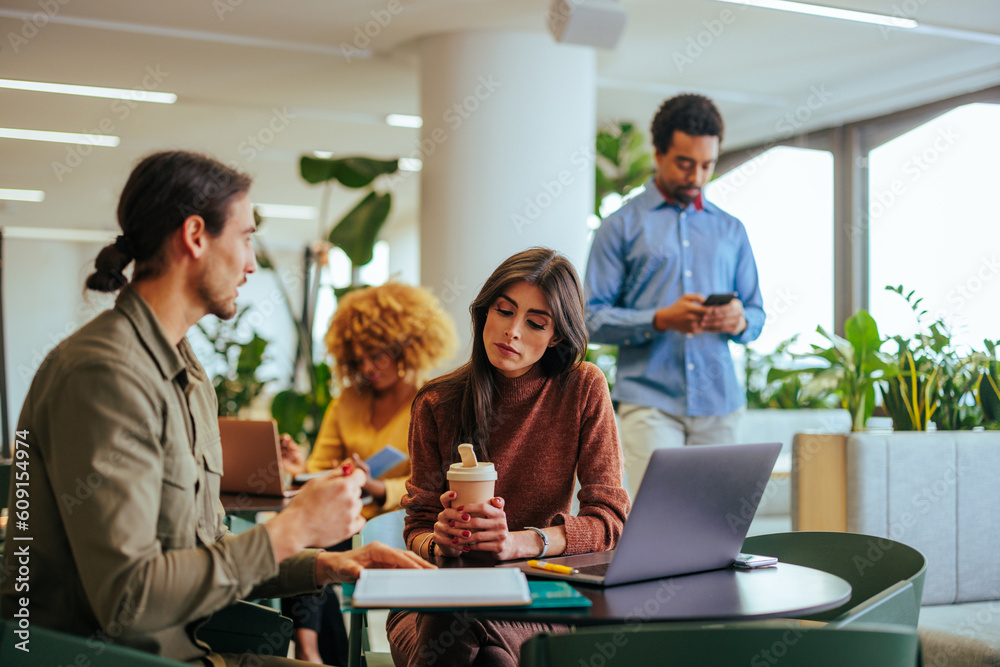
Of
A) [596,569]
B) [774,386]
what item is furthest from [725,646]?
[774,386]

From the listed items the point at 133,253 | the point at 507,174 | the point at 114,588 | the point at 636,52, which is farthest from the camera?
the point at 636,52

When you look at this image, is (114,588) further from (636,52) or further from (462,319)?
(636,52)

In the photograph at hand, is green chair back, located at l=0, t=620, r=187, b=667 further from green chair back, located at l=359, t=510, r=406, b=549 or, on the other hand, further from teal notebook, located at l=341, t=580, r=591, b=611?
green chair back, located at l=359, t=510, r=406, b=549

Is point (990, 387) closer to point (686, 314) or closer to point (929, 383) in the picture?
point (929, 383)

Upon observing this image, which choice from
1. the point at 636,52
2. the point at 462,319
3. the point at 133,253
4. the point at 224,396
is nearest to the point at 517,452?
the point at 133,253

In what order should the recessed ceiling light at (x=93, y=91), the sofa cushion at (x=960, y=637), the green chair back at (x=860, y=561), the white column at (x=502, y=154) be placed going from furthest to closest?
the recessed ceiling light at (x=93, y=91) → the white column at (x=502, y=154) → the sofa cushion at (x=960, y=637) → the green chair back at (x=860, y=561)

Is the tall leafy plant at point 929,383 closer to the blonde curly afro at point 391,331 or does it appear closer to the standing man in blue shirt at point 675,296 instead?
the standing man in blue shirt at point 675,296

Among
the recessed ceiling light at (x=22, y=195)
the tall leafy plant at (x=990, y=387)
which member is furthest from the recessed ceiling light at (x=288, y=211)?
the tall leafy plant at (x=990, y=387)

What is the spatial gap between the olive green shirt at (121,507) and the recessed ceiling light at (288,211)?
30.9 feet

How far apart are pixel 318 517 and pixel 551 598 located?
346mm

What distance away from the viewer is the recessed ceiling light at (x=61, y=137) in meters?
6.93

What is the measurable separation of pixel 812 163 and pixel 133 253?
6.02 metres

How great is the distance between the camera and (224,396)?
584cm

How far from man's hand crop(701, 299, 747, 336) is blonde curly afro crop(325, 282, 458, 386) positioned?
3.55 ft
